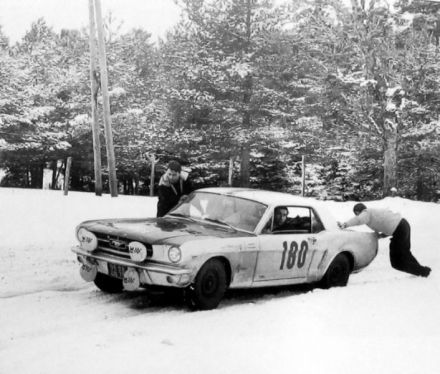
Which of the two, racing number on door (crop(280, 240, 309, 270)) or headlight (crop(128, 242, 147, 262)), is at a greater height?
headlight (crop(128, 242, 147, 262))

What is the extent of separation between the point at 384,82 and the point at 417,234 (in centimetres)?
874

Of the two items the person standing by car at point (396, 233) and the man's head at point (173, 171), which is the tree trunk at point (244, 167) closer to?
the person standing by car at point (396, 233)

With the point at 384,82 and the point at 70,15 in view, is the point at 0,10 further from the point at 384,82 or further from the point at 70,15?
the point at 384,82

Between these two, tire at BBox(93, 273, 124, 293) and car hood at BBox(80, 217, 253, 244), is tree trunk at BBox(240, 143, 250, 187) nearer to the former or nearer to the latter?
car hood at BBox(80, 217, 253, 244)

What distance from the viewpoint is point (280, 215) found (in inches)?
218

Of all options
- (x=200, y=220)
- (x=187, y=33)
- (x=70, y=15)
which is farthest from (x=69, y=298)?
(x=187, y=33)

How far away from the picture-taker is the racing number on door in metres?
5.36

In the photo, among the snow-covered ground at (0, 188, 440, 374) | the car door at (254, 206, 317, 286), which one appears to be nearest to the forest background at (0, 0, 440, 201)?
the snow-covered ground at (0, 188, 440, 374)

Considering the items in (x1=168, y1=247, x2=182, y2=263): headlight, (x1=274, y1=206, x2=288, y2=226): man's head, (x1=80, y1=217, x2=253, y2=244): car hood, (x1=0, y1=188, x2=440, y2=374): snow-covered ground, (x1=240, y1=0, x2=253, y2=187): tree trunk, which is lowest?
(x1=0, y1=188, x2=440, y2=374): snow-covered ground

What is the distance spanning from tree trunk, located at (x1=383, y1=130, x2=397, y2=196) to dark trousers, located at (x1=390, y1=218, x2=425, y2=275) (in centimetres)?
971

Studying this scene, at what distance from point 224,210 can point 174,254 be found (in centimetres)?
119

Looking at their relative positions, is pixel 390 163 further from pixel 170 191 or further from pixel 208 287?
pixel 208 287

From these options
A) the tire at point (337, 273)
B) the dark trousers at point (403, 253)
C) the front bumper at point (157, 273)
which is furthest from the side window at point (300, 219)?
the front bumper at point (157, 273)

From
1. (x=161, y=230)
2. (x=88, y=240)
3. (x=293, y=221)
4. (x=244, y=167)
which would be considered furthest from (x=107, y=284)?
(x=244, y=167)
